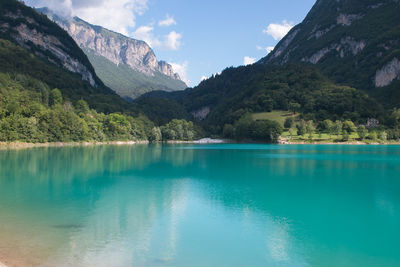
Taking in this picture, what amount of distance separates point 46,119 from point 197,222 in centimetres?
8822

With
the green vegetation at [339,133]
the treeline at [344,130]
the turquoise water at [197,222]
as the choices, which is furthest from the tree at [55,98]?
the treeline at [344,130]

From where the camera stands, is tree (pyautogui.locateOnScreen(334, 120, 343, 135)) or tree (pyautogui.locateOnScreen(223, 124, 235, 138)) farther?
tree (pyautogui.locateOnScreen(223, 124, 235, 138))

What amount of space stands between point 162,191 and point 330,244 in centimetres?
1662

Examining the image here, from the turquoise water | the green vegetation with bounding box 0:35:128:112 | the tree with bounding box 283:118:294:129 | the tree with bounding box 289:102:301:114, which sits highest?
the green vegetation with bounding box 0:35:128:112

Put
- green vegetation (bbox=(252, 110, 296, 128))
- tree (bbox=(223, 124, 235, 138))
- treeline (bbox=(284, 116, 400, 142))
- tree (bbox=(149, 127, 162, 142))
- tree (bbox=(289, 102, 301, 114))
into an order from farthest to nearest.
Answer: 1. tree (bbox=(289, 102, 301, 114))
2. tree (bbox=(223, 124, 235, 138))
3. green vegetation (bbox=(252, 110, 296, 128))
4. tree (bbox=(149, 127, 162, 142))
5. treeline (bbox=(284, 116, 400, 142))

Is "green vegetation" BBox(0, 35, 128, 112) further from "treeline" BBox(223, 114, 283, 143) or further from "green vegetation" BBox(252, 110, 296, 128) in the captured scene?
"green vegetation" BBox(252, 110, 296, 128)

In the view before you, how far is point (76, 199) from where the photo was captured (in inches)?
984

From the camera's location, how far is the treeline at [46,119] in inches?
3345

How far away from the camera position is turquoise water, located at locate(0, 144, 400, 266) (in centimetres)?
1414

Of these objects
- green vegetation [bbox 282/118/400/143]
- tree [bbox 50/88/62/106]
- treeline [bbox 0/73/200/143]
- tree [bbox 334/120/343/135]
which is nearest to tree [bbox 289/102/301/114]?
green vegetation [bbox 282/118/400/143]

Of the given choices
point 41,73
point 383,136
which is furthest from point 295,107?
point 41,73

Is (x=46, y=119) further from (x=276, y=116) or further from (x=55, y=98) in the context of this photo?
(x=276, y=116)

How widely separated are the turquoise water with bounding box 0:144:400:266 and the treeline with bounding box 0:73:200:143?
55.5 metres

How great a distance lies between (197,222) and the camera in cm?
1980
